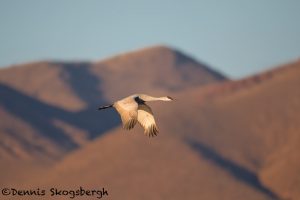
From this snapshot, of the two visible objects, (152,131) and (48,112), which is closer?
(152,131)

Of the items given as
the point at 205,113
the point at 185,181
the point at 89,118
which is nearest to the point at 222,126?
the point at 205,113

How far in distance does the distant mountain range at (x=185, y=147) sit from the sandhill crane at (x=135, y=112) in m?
69.5

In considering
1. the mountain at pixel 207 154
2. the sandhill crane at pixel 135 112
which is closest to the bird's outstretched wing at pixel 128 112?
the sandhill crane at pixel 135 112

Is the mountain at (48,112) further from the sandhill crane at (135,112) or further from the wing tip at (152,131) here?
the wing tip at (152,131)

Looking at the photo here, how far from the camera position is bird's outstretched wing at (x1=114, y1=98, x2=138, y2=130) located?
71.7 ft

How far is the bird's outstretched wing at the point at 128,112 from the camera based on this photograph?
860 inches

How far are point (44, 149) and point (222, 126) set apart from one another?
27.3 m

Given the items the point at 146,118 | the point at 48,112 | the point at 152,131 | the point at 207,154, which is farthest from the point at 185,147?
the point at 152,131

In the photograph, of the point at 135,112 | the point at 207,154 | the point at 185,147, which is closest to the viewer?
the point at 135,112

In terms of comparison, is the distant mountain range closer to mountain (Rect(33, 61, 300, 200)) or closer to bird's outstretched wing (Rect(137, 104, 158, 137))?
mountain (Rect(33, 61, 300, 200))

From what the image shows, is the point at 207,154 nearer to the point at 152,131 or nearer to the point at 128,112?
the point at 152,131

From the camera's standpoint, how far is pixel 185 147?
360 feet

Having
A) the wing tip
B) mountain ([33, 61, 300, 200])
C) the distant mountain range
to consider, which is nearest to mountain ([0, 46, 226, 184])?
the distant mountain range

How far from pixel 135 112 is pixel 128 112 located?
182 mm
